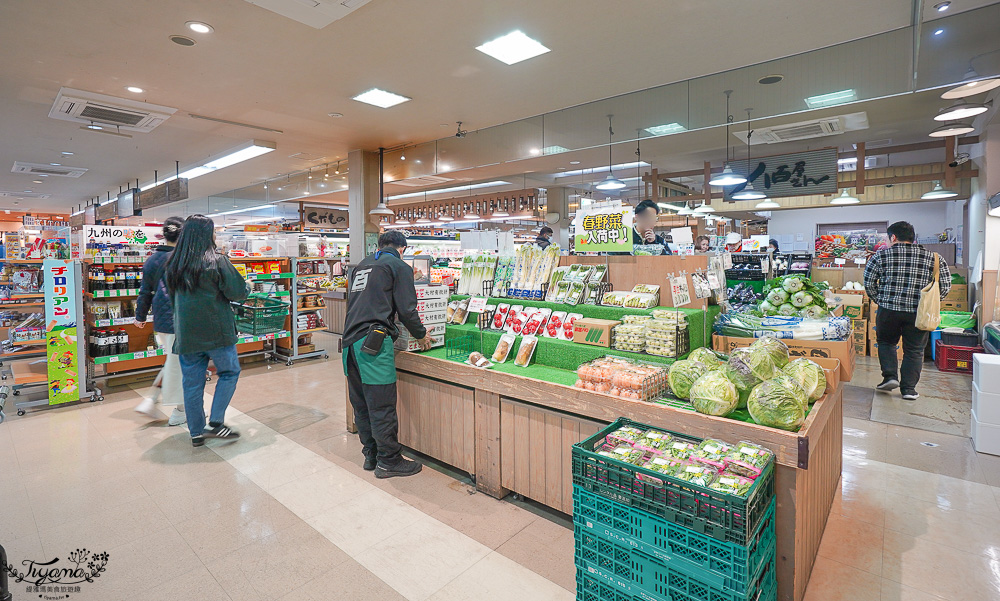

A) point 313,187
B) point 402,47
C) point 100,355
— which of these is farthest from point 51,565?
point 313,187

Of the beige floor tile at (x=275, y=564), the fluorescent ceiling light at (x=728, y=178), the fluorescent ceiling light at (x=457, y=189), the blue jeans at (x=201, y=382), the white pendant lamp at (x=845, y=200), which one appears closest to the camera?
the beige floor tile at (x=275, y=564)

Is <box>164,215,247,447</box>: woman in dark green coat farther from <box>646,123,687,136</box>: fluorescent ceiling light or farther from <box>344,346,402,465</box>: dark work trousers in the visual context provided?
<box>646,123,687,136</box>: fluorescent ceiling light

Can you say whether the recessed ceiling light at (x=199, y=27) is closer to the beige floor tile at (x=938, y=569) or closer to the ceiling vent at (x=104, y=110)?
the ceiling vent at (x=104, y=110)

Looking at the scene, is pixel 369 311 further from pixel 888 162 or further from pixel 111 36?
pixel 888 162

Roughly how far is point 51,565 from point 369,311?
2034mm

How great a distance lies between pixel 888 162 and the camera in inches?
393

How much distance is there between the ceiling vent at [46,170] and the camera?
9095 mm

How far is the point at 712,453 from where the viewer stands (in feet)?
6.39

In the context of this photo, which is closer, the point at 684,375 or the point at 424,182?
the point at 684,375

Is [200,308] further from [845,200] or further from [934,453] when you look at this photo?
[845,200]

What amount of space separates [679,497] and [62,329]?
20.1 feet

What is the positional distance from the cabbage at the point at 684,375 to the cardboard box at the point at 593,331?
0.53 m

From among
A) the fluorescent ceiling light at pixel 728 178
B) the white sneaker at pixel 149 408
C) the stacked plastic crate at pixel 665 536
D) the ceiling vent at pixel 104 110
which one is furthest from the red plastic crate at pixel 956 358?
the ceiling vent at pixel 104 110

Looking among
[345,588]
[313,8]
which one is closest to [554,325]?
[345,588]
